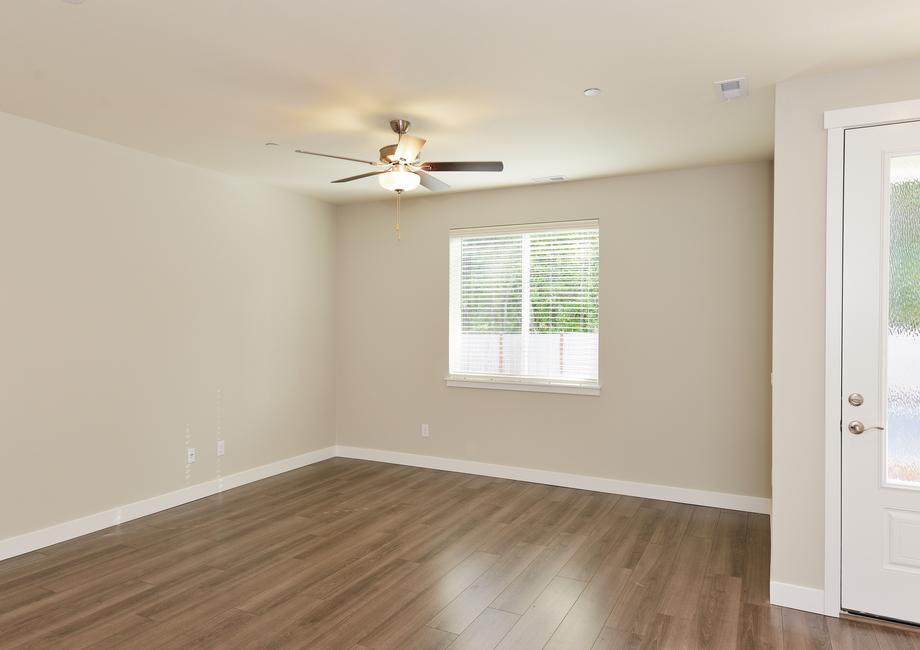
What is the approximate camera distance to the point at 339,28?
2.54 meters

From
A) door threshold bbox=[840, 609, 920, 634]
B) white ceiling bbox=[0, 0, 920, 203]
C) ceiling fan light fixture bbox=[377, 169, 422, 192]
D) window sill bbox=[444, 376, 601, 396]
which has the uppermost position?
white ceiling bbox=[0, 0, 920, 203]

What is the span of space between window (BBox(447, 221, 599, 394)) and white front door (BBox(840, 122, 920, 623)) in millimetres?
2393

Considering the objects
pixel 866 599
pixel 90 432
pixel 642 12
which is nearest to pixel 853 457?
pixel 866 599

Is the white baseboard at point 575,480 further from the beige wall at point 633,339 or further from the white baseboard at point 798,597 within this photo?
the white baseboard at point 798,597

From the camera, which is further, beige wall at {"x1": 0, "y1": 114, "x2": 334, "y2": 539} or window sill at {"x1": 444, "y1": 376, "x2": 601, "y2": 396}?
window sill at {"x1": 444, "y1": 376, "x2": 601, "y2": 396}

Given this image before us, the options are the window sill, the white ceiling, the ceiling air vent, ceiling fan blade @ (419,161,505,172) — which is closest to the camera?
the white ceiling

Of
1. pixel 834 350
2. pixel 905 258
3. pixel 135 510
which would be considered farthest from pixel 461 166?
pixel 135 510

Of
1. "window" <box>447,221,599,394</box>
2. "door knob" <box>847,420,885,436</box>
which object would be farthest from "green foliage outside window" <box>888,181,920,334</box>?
"window" <box>447,221,599,394</box>

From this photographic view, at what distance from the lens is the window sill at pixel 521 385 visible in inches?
205

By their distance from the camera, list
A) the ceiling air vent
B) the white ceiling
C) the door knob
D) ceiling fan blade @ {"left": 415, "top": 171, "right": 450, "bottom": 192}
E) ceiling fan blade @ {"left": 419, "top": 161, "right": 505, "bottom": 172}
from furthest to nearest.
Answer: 1. ceiling fan blade @ {"left": 415, "top": 171, "right": 450, "bottom": 192}
2. ceiling fan blade @ {"left": 419, "top": 161, "right": 505, "bottom": 172}
3. the ceiling air vent
4. the door knob
5. the white ceiling

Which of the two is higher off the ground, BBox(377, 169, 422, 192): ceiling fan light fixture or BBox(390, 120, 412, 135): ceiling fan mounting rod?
BBox(390, 120, 412, 135): ceiling fan mounting rod

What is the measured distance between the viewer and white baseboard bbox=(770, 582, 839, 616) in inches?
118

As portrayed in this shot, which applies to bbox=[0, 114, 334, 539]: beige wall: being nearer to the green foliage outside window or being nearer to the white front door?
the white front door

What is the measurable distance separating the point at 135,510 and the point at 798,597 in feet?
14.0
